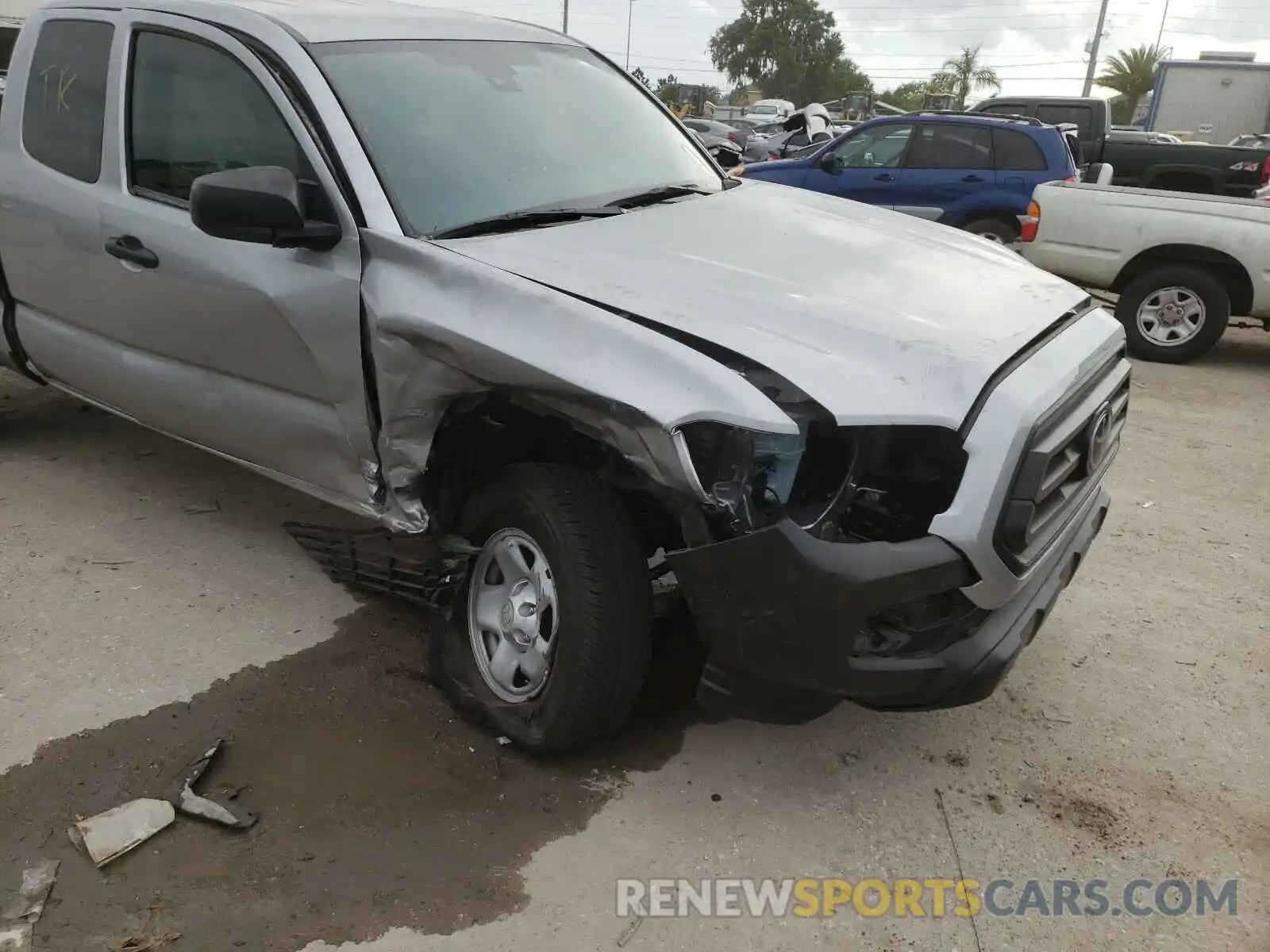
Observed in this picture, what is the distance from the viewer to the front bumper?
7.17 feet

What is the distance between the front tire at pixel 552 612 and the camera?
2525mm

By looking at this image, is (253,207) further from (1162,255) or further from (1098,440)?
(1162,255)

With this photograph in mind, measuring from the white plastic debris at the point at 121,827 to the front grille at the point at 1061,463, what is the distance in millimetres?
2140

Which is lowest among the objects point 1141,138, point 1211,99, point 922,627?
point 922,627

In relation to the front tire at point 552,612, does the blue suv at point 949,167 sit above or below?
above

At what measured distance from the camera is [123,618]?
3484 millimetres

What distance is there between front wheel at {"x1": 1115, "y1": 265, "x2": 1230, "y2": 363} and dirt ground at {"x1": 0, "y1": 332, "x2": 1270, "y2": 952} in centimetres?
392

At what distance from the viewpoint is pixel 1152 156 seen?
12.9m

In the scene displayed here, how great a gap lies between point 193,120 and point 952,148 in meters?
8.30

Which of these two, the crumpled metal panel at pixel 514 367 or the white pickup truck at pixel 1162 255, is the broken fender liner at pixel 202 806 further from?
the white pickup truck at pixel 1162 255

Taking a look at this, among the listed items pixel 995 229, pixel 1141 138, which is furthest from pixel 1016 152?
pixel 1141 138

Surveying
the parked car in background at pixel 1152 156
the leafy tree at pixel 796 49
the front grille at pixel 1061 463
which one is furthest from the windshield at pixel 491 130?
the leafy tree at pixel 796 49

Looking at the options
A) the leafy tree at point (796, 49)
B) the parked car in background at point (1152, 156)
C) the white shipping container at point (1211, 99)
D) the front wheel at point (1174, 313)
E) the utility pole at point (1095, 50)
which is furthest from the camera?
the leafy tree at point (796, 49)

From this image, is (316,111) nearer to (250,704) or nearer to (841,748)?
(250,704)
